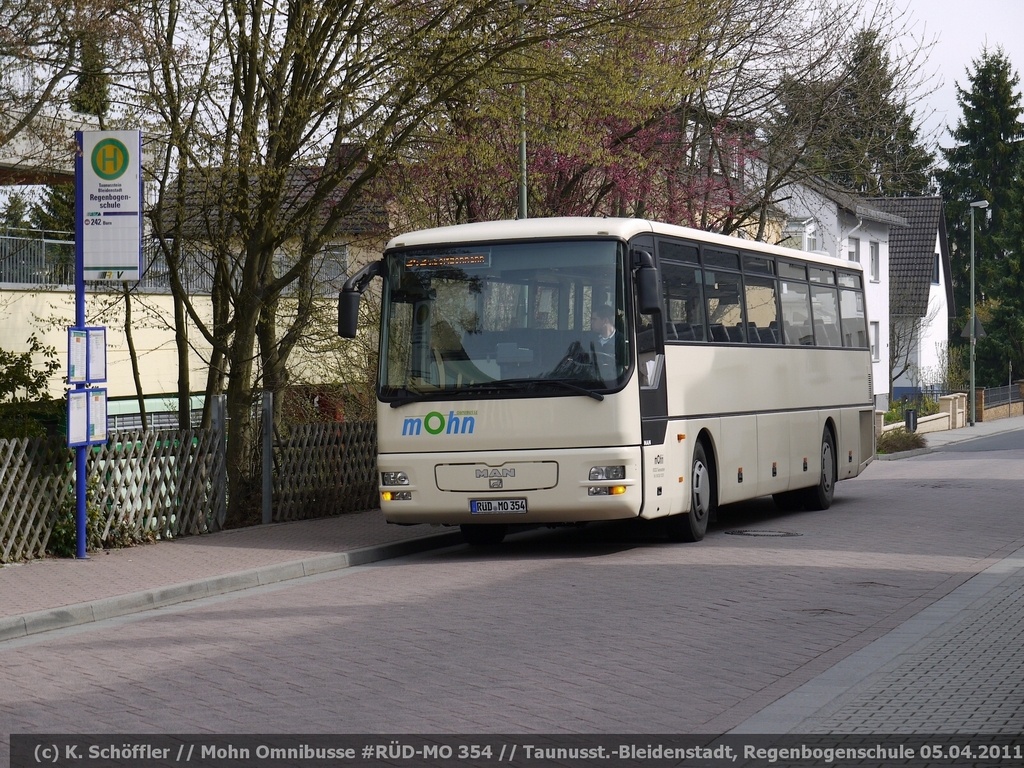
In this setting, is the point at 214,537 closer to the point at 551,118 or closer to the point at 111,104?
the point at 111,104

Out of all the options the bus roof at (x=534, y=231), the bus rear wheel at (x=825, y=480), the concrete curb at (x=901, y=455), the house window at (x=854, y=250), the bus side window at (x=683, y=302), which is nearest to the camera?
the bus roof at (x=534, y=231)

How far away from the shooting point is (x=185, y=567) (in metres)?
13.4

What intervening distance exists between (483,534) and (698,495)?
243cm

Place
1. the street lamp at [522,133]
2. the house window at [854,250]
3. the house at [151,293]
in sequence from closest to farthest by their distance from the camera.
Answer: the street lamp at [522,133]
the house at [151,293]
the house window at [854,250]

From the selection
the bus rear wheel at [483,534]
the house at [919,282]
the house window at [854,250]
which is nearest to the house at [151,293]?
the bus rear wheel at [483,534]

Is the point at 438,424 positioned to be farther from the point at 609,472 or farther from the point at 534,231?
the point at 534,231

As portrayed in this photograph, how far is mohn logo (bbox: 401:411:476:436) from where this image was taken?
14586 millimetres

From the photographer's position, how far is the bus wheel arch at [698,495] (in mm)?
15836

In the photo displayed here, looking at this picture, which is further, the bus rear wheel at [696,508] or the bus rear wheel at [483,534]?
the bus rear wheel at [483,534]

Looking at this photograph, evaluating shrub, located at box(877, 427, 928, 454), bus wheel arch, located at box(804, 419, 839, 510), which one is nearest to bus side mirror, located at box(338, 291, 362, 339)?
bus wheel arch, located at box(804, 419, 839, 510)

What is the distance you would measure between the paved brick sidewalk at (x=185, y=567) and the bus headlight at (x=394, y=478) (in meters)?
0.72

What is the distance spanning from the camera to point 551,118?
18438 mm

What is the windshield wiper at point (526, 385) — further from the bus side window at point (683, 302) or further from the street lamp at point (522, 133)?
the street lamp at point (522, 133)

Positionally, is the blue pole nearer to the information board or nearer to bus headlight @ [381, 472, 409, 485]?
the information board
